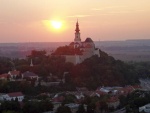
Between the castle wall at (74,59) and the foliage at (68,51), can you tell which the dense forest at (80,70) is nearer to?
the foliage at (68,51)

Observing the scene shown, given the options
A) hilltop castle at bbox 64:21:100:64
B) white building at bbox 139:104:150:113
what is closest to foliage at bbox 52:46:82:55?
hilltop castle at bbox 64:21:100:64

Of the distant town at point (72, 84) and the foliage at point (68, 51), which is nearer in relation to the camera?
the distant town at point (72, 84)

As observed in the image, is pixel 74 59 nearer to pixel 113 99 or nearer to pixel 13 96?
pixel 13 96

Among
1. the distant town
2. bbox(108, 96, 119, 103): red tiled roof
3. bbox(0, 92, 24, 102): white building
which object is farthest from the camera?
bbox(0, 92, 24, 102): white building

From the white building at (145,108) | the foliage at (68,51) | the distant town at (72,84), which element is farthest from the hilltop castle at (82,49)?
the white building at (145,108)

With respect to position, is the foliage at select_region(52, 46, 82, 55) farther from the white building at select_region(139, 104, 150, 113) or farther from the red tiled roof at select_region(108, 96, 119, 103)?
the white building at select_region(139, 104, 150, 113)

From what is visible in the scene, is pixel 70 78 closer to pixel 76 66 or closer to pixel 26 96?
pixel 76 66
